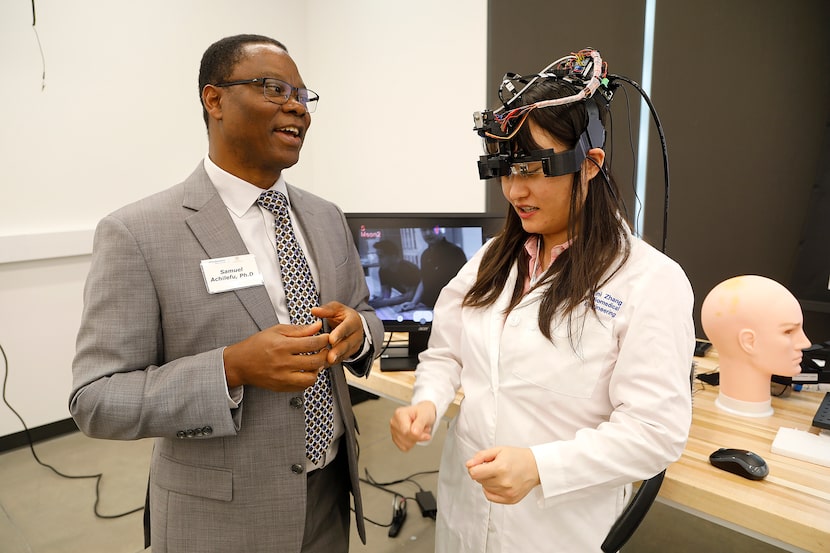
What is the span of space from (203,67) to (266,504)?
1.02 meters

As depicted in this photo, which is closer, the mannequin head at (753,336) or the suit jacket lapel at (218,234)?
the suit jacket lapel at (218,234)

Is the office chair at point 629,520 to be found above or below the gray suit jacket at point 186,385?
below

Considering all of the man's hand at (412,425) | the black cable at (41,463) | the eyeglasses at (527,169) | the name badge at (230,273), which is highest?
the eyeglasses at (527,169)

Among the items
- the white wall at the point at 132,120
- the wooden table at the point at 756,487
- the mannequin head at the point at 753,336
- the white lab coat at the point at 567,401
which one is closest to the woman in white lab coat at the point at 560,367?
the white lab coat at the point at 567,401

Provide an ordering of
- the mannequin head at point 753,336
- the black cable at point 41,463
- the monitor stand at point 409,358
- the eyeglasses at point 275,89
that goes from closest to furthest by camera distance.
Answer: the eyeglasses at point 275,89 < the mannequin head at point 753,336 < the monitor stand at point 409,358 < the black cable at point 41,463

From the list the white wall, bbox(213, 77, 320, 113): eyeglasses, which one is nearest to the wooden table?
bbox(213, 77, 320, 113): eyeglasses

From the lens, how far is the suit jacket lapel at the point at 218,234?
1.08 metres

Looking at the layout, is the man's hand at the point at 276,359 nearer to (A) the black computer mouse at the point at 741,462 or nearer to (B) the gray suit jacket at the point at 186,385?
(B) the gray suit jacket at the point at 186,385

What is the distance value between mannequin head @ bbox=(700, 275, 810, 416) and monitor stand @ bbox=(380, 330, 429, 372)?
0.96m

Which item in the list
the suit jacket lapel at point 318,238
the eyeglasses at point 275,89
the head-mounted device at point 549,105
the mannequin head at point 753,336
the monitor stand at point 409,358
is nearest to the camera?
the head-mounted device at point 549,105

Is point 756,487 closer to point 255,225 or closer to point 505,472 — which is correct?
point 505,472

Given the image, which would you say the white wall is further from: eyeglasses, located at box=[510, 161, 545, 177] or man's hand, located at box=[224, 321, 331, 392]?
man's hand, located at box=[224, 321, 331, 392]

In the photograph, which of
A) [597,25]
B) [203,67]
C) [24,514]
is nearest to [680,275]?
[203,67]

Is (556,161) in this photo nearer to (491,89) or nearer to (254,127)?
(254,127)
